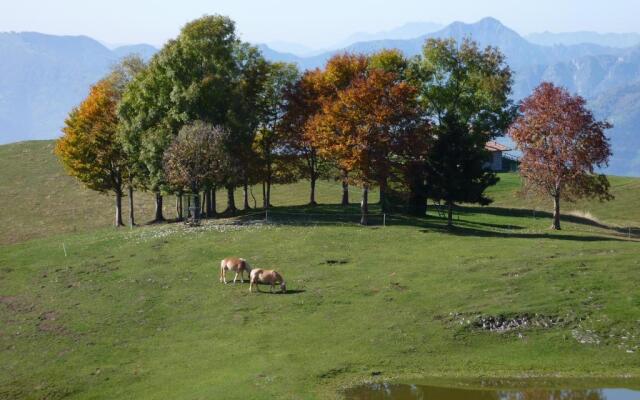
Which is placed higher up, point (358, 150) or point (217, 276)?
point (358, 150)

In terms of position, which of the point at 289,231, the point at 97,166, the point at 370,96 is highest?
the point at 370,96

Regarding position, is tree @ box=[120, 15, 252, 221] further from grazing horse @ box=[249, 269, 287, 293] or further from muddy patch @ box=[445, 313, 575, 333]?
muddy patch @ box=[445, 313, 575, 333]

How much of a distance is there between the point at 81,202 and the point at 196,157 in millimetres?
45443

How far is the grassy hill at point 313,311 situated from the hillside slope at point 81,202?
27.8m

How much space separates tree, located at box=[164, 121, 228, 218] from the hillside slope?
24.8m

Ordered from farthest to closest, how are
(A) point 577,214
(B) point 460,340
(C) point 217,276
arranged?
(A) point 577,214, (C) point 217,276, (B) point 460,340

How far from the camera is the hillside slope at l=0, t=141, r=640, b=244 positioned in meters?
92.7

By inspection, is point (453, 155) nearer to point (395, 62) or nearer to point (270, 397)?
point (395, 62)

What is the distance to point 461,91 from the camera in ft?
264

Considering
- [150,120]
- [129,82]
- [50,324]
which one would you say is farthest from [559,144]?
[129,82]

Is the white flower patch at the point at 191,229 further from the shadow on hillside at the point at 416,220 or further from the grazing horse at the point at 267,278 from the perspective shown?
the grazing horse at the point at 267,278

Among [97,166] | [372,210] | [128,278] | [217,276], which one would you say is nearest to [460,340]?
[217,276]

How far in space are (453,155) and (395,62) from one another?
699 inches

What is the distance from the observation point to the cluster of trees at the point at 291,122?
213ft
